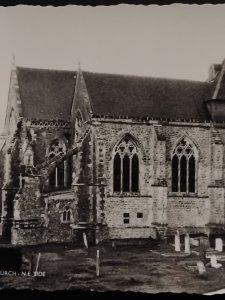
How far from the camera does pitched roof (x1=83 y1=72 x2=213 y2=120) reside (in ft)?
40.7

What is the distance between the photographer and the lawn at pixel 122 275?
9.55 metres

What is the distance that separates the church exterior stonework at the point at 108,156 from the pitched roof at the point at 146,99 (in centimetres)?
3

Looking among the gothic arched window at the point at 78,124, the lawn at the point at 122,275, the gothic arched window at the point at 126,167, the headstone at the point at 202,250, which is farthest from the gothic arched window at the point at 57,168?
the headstone at the point at 202,250

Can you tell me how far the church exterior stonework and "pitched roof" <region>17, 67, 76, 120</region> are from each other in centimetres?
3

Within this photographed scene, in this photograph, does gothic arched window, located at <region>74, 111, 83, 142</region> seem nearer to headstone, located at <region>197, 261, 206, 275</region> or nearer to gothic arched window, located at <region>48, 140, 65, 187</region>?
gothic arched window, located at <region>48, 140, 65, 187</region>

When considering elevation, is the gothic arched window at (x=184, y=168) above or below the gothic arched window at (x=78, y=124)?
below

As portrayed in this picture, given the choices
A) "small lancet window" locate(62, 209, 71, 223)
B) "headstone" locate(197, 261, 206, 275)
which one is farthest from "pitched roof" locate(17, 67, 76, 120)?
"headstone" locate(197, 261, 206, 275)

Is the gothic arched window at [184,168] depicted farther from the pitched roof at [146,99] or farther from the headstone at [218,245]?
the headstone at [218,245]

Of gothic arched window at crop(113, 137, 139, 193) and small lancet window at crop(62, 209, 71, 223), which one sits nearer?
gothic arched window at crop(113, 137, 139, 193)

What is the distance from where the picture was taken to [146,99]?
42.3ft

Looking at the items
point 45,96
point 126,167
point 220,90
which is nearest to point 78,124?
point 45,96

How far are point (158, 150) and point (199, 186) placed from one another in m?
1.56

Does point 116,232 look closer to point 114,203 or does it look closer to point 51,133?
point 114,203

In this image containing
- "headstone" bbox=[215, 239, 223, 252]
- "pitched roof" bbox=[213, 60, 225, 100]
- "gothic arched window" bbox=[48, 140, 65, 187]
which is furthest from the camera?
"gothic arched window" bbox=[48, 140, 65, 187]
